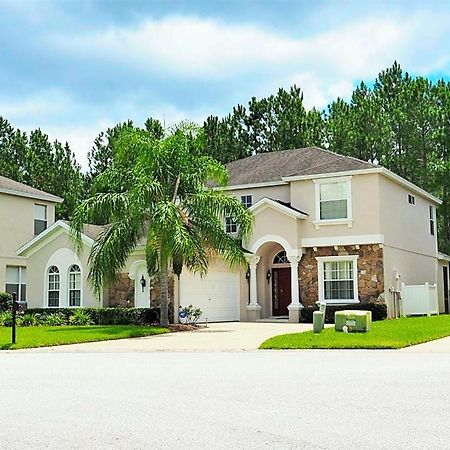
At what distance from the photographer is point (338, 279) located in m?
31.4

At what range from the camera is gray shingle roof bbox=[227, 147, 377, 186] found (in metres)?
32.7

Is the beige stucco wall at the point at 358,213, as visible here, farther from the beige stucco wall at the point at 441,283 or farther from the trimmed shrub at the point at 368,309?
the beige stucco wall at the point at 441,283

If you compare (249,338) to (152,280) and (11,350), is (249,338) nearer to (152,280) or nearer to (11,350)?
(11,350)

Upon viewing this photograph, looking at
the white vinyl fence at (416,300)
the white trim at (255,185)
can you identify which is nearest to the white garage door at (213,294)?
the white trim at (255,185)

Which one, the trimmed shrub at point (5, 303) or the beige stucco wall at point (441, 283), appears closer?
the trimmed shrub at point (5, 303)

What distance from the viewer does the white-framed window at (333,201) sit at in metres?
31.4

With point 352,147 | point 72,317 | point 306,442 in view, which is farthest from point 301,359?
point 352,147

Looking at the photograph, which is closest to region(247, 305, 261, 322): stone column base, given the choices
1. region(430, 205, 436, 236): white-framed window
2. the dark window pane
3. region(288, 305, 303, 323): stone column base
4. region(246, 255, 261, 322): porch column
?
region(246, 255, 261, 322): porch column

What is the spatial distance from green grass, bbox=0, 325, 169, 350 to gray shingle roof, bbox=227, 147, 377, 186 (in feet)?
37.5

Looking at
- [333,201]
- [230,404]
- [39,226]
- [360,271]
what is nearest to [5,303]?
[39,226]

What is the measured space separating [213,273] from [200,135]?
709cm

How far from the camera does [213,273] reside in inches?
1261

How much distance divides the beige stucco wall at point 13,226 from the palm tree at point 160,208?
1175 centimetres

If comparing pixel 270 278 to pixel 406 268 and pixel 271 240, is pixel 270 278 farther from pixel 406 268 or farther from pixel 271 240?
pixel 406 268
